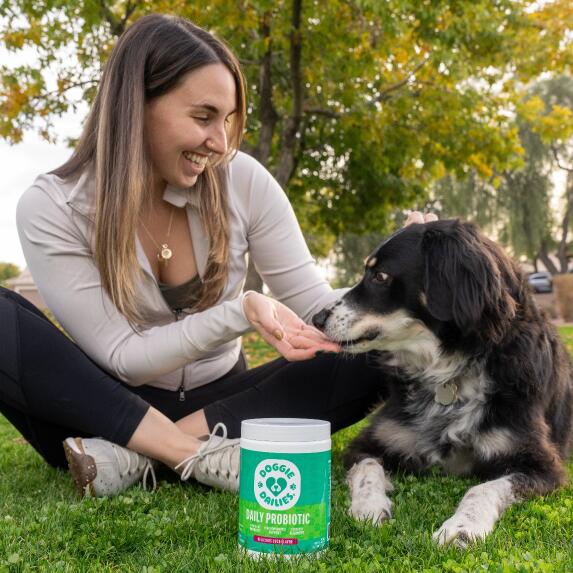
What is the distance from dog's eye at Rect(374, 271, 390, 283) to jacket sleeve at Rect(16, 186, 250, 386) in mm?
765

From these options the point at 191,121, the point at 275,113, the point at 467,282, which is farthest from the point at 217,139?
the point at 275,113

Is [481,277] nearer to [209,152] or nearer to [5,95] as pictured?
[209,152]

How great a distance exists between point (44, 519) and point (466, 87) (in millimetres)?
11685

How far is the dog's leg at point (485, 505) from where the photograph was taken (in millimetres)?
2129

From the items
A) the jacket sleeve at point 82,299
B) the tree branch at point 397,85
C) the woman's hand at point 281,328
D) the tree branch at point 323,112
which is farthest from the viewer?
the tree branch at point 323,112

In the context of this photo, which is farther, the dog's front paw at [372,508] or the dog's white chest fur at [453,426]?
the dog's white chest fur at [453,426]

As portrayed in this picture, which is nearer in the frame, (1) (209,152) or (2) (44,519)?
(2) (44,519)

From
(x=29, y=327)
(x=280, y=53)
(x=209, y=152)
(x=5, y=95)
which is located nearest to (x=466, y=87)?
(x=280, y=53)

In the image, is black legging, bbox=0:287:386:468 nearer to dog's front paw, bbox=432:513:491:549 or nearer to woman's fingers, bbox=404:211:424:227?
woman's fingers, bbox=404:211:424:227

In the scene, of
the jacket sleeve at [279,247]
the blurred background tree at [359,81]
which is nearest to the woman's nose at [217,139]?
the jacket sleeve at [279,247]

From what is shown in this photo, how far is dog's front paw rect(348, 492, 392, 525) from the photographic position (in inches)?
92.6

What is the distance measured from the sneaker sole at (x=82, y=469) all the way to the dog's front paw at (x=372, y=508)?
3.25ft

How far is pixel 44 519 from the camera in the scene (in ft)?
7.61

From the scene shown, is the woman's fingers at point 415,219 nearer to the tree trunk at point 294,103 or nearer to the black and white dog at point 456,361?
the black and white dog at point 456,361
